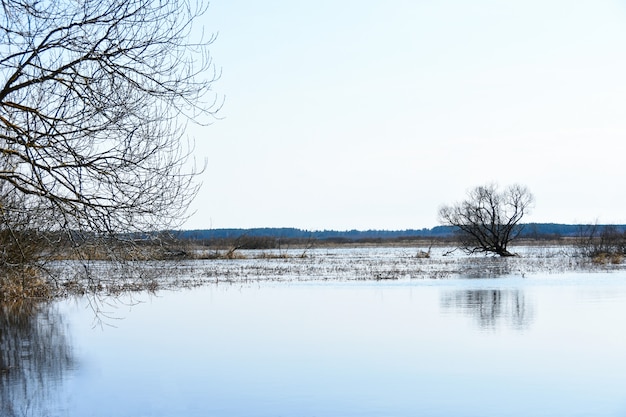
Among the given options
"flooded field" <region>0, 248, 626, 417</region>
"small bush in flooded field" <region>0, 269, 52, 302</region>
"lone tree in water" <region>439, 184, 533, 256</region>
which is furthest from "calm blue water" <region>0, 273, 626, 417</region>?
"lone tree in water" <region>439, 184, 533, 256</region>

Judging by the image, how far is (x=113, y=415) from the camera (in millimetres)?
8727

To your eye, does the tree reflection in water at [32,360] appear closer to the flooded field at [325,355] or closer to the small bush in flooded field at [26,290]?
the flooded field at [325,355]

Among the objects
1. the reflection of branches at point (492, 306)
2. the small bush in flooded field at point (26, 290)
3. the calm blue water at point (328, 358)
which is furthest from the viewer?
the small bush in flooded field at point (26, 290)

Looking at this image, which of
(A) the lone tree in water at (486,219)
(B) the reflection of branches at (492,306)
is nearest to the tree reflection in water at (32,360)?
(B) the reflection of branches at (492,306)

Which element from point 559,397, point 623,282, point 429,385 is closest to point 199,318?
point 429,385

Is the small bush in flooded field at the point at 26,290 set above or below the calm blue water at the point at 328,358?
above

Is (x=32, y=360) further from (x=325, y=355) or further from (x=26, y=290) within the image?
(x=26, y=290)

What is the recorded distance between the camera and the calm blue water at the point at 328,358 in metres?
9.14

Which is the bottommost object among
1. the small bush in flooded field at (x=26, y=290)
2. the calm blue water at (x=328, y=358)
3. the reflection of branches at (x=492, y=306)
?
the calm blue water at (x=328, y=358)

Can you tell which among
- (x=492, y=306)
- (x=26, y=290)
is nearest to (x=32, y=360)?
(x=26, y=290)

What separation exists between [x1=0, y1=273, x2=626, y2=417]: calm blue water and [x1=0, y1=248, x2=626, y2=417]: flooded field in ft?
0.09

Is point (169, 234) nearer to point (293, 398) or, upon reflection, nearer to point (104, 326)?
point (293, 398)

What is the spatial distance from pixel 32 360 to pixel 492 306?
1093 centimetres

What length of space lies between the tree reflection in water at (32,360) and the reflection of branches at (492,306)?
8233 mm
